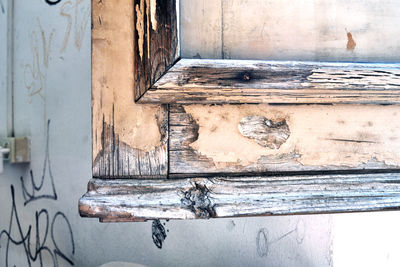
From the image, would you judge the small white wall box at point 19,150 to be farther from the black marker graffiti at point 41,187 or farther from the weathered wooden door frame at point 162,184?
the weathered wooden door frame at point 162,184

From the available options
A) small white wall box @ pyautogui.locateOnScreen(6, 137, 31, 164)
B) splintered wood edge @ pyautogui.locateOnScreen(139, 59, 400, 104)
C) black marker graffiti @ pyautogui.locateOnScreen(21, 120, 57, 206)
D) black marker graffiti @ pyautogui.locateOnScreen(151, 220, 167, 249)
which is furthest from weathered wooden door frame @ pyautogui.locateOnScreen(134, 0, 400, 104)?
small white wall box @ pyautogui.locateOnScreen(6, 137, 31, 164)

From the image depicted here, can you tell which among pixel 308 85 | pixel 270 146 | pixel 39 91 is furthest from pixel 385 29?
pixel 39 91

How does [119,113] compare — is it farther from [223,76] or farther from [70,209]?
[70,209]

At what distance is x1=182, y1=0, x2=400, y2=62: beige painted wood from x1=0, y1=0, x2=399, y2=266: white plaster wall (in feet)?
3.00

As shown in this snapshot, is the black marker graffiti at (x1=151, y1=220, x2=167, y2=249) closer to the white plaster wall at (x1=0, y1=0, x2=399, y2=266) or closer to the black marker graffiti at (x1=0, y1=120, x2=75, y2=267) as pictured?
the white plaster wall at (x1=0, y1=0, x2=399, y2=266)

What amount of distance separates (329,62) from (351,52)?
61 millimetres

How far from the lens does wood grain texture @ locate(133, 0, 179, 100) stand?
0.58 meters

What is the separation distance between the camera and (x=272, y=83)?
0.61 meters

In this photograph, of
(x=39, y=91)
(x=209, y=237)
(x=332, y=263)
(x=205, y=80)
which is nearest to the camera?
(x=205, y=80)

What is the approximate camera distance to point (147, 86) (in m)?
0.59

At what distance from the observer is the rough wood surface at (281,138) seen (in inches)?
24.8

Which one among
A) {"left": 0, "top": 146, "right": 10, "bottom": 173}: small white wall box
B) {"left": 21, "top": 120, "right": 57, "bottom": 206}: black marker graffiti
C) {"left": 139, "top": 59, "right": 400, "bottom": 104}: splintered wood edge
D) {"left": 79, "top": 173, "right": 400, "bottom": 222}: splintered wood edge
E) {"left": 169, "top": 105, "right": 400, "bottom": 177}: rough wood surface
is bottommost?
{"left": 21, "top": 120, "right": 57, "bottom": 206}: black marker graffiti

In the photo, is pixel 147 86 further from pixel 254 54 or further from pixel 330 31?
pixel 330 31

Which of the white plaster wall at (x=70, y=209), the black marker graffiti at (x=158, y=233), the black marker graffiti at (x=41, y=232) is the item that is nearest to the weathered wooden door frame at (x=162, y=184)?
the white plaster wall at (x=70, y=209)
